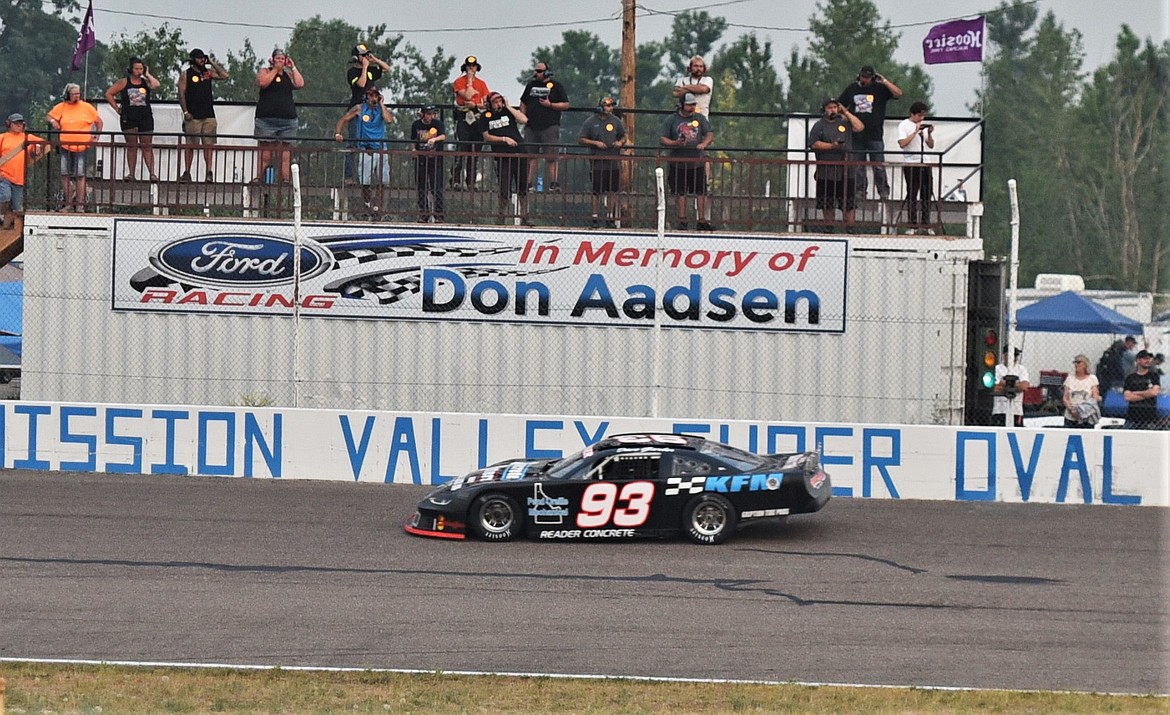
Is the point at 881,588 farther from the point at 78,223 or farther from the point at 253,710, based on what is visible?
the point at 78,223

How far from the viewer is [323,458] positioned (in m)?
17.4

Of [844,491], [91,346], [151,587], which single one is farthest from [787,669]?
[91,346]

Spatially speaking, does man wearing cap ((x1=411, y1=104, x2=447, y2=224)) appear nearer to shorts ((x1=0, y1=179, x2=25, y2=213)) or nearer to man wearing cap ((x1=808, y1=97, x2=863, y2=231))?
man wearing cap ((x1=808, y1=97, x2=863, y2=231))

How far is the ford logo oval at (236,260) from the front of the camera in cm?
1917

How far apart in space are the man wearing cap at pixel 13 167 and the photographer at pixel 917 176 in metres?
10.5

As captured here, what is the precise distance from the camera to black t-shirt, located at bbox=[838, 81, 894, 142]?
1944cm

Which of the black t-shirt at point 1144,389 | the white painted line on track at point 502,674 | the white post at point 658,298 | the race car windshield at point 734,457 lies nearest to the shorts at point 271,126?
the white post at point 658,298

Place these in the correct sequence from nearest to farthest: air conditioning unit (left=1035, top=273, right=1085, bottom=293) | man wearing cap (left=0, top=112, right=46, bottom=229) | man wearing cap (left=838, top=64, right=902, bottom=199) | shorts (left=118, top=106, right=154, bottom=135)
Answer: man wearing cap (left=838, top=64, right=902, bottom=199), man wearing cap (left=0, top=112, right=46, bottom=229), shorts (left=118, top=106, right=154, bottom=135), air conditioning unit (left=1035, top=273, right=1085, bottom=293)

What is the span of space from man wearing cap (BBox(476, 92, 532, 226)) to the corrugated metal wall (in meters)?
1.54

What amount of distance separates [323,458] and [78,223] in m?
4.64

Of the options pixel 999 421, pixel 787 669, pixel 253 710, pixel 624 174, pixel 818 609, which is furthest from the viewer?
pixel 624 174

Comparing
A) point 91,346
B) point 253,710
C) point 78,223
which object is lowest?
point 253,710

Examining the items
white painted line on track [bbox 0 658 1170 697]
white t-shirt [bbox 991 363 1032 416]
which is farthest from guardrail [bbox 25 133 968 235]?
white painted line on track [bbox 0 658 1170 697]

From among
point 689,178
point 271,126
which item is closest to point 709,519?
point 689,178
